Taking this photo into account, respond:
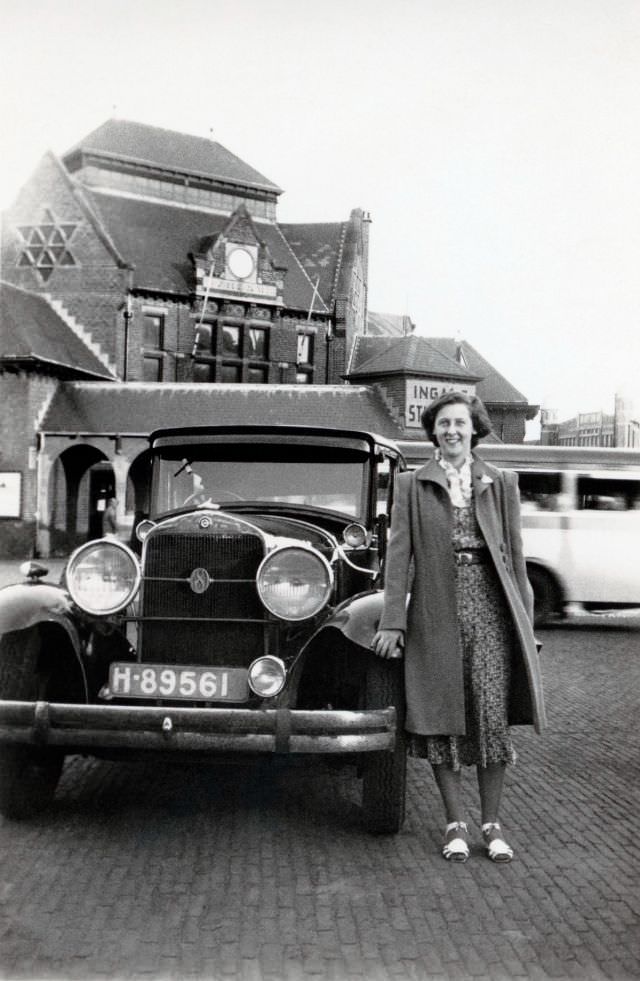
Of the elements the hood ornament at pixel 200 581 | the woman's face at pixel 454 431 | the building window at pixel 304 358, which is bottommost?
the hood ornament at pixel 200 581

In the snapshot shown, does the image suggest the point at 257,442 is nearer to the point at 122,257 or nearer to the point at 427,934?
the point at 427,934

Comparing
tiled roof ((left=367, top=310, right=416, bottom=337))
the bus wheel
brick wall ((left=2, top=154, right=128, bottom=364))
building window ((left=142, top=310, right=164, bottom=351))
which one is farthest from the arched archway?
tiled roof ((left=367, top=310, right=416, bottom=337))

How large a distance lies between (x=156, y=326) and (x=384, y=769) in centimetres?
3276

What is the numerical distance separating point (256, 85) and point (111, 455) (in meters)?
24.5

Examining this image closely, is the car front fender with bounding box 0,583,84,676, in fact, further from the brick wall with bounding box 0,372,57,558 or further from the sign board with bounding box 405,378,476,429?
the sign board with bounding box 405,378,476,429

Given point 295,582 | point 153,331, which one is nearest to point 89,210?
point 153,331

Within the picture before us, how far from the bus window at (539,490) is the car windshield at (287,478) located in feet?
29.3

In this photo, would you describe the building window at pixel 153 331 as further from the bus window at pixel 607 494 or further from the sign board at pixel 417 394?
the bus window at pixel 607 494

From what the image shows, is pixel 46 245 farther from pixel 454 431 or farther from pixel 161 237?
pixel 454 431

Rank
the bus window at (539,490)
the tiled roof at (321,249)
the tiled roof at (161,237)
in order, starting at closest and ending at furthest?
the bus window at (539,490), the tiled roof at (161,237), the tiled roof at (321,249)

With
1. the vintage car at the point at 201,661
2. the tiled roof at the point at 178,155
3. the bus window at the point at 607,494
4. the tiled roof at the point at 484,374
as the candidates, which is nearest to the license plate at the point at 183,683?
the vintage car at the point at 201,661

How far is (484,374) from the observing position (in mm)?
42656

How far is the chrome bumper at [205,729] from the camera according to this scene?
366 centimetres

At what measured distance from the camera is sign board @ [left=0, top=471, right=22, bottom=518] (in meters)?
26.6
